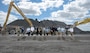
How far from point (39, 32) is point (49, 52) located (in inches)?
1503

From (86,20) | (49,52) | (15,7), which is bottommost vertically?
(49,52)

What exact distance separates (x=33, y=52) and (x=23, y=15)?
56611mm

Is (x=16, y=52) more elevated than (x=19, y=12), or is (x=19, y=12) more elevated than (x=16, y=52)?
(x=19, y=12)

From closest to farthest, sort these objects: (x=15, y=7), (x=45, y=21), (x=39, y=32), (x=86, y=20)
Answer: (x=39, y=32) → (x=86, y=20) → (x=15, y=7) → (x=45, y=21)

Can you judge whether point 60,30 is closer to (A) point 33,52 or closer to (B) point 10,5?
(B) point 10,5

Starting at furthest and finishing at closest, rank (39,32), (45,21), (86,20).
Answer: (45,21)
(86,20)
(39,32)

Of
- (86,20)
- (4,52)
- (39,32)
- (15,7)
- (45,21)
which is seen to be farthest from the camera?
(45,21)

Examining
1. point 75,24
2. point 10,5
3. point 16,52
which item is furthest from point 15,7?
point 16,52

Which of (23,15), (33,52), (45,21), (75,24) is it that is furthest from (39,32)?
(45,21)

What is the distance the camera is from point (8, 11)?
219ft

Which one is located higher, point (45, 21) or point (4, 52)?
point (45, 21)

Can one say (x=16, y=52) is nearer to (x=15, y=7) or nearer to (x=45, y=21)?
(x=15, y=7)

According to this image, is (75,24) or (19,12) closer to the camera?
(75,24)

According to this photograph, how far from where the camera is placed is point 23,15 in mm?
70938
